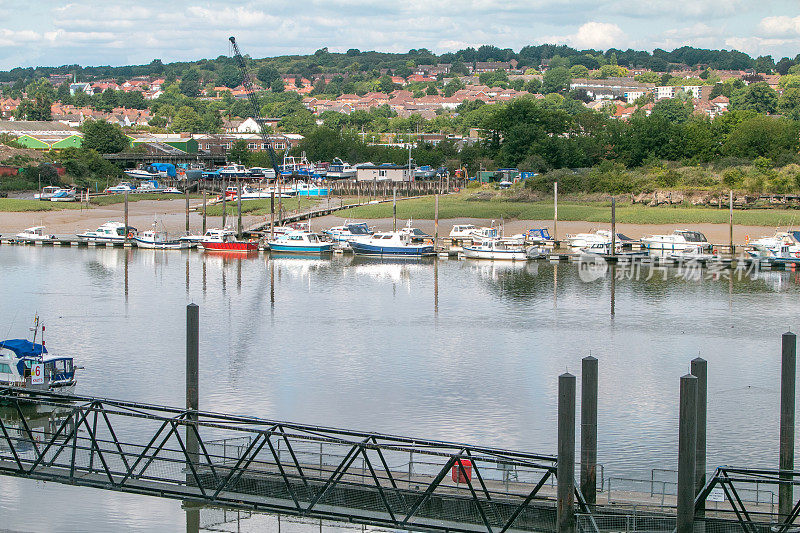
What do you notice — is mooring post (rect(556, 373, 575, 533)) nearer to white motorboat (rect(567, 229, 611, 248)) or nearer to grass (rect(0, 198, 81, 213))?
white motorboat (rect(567, 229, 611, 248))

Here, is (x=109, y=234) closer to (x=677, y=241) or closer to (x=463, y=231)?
(x=463, y=231)

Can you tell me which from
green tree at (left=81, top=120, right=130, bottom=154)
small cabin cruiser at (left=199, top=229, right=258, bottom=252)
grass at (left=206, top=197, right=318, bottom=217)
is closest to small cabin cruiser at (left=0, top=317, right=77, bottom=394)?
small cabin cruiser at (left=199, top=229, right=258, bottom=252)

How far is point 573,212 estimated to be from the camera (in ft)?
249

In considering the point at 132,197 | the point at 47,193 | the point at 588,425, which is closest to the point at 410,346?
the point at 588,425

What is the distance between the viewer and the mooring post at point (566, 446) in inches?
682

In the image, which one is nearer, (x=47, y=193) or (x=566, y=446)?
(x=566, y=446)

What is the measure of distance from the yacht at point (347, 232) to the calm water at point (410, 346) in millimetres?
5383

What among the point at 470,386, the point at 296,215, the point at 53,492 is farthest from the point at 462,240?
the point at 53,492

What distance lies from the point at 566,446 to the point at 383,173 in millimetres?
89786

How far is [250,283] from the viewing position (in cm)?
5766

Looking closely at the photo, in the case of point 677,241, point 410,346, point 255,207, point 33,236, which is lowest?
point 410,346

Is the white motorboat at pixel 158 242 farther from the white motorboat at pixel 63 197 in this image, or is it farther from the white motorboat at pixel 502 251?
the white motorboat at pixel 63 197

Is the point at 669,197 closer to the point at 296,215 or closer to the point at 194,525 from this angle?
the point at 296,215

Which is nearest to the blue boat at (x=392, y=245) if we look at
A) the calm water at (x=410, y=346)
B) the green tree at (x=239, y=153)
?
the calm water at (x=410, y=346)
